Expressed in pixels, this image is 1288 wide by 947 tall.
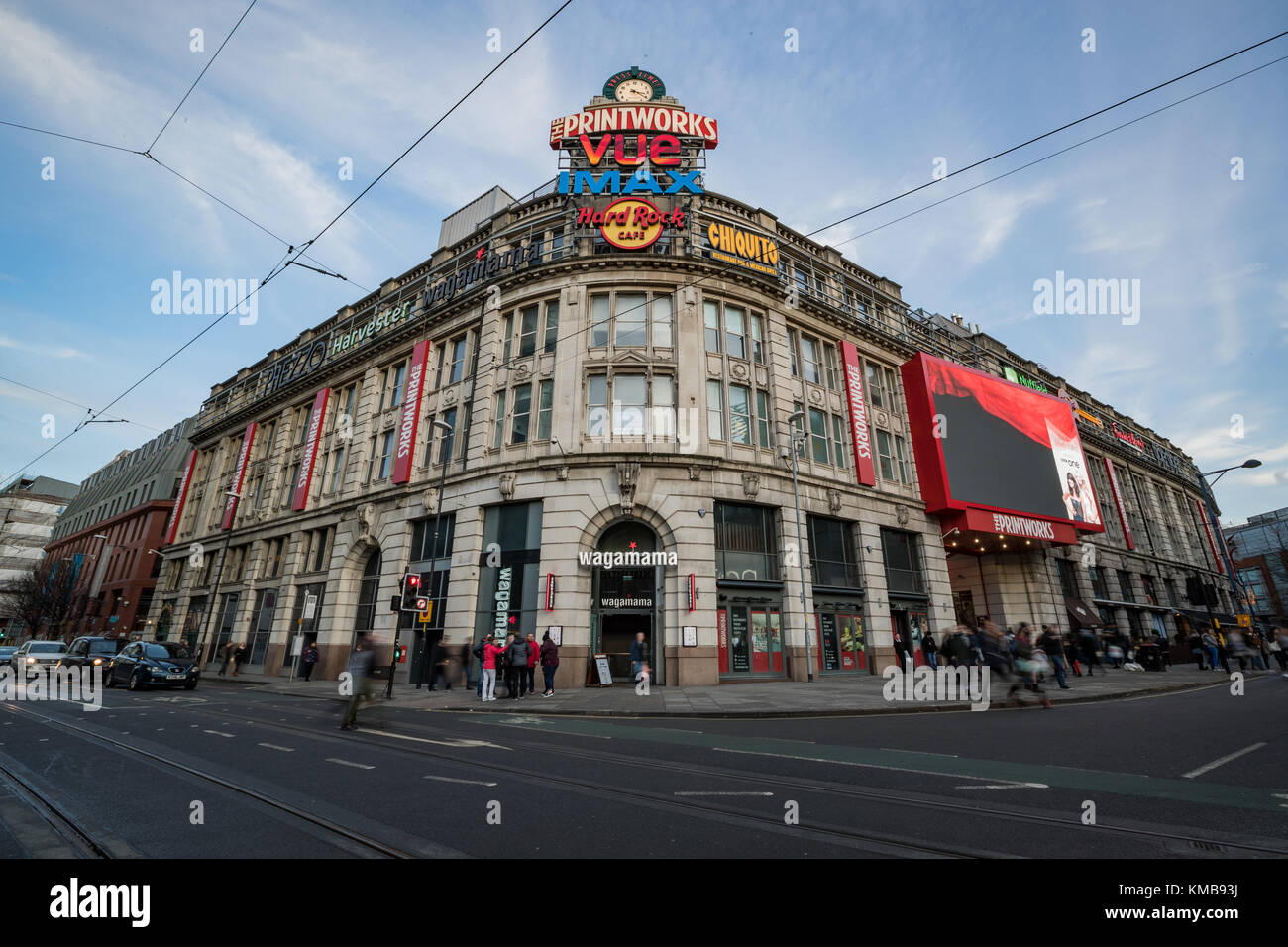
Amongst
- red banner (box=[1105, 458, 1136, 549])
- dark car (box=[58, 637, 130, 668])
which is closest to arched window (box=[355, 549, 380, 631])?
dark car (box=[58, 637, 130, 668])

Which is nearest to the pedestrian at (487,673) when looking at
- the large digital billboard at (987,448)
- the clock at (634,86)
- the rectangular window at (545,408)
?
the rectangular window at (545,408)

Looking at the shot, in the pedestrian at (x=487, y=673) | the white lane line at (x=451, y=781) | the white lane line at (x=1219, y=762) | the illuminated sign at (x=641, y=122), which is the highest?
the illuminated sign at (x=641, y=122)

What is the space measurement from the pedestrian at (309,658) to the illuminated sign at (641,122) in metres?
26.7

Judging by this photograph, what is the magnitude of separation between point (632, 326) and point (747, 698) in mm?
14818

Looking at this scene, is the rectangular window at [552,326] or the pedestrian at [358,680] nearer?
the pedestrian at [358,680]

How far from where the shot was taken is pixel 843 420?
2641 centimetres

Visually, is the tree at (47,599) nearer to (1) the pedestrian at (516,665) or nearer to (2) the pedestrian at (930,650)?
(1) the pedestrian at (516,665)

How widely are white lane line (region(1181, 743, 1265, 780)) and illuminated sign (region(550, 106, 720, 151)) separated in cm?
2759

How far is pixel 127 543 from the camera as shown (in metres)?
54.2

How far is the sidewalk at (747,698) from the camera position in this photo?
508 inches

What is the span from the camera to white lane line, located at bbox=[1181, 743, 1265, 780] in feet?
20.3

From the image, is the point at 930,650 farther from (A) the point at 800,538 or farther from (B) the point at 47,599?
(B) the point at 47,599
